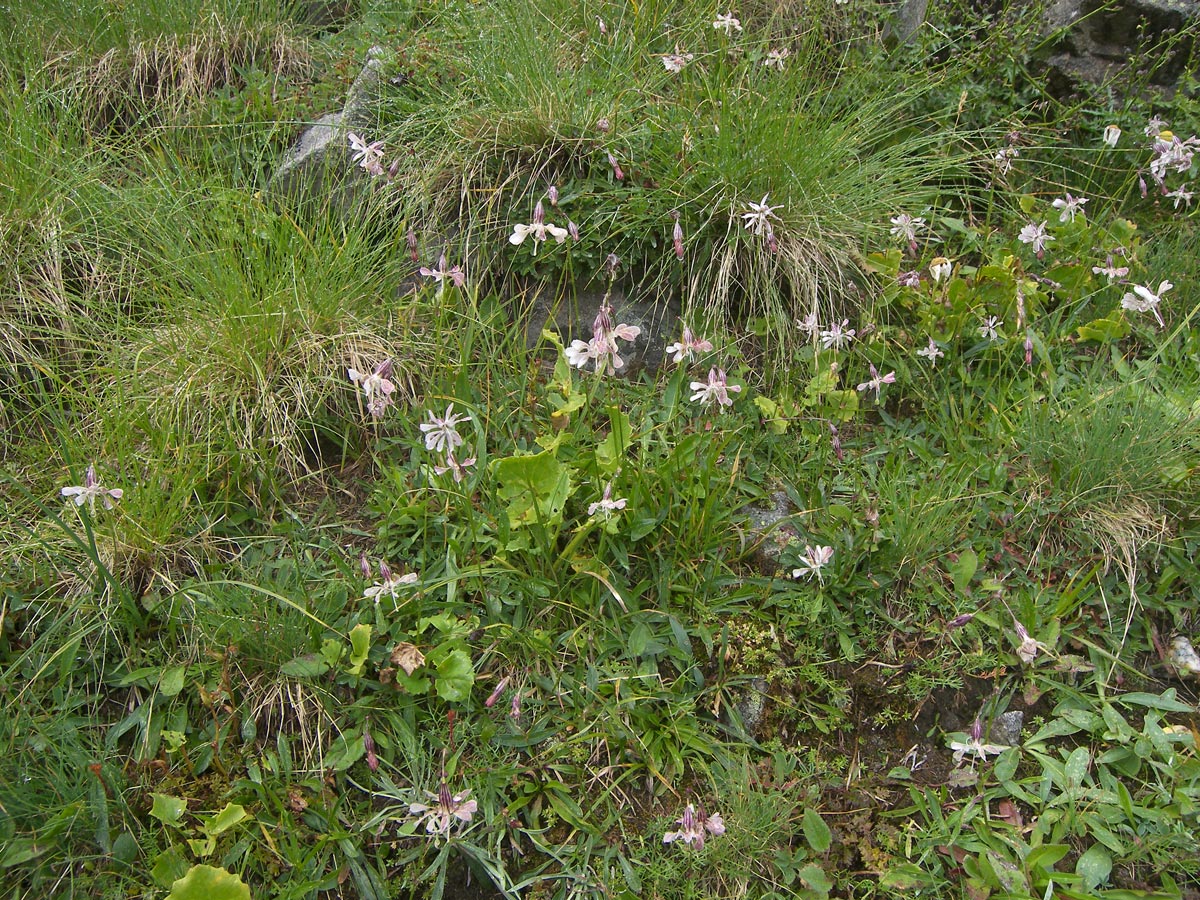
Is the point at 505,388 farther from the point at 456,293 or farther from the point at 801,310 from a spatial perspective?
the point at 801,310

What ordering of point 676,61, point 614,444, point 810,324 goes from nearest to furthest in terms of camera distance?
point 614,444 → point 810,324 → point 676,61

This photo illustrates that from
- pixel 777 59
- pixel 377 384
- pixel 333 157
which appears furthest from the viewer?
pixel 777 59

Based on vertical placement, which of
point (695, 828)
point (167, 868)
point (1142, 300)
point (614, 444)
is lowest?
point (167, 868)

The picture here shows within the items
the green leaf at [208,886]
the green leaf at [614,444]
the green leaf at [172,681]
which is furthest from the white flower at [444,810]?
the green leaf at [614,444]

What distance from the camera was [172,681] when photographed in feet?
7.47

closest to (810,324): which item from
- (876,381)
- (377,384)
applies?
(876,381)

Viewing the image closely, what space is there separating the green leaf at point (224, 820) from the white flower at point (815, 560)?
149cm

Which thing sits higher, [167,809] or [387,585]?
[387,585]

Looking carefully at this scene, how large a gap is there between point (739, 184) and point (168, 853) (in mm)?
2534

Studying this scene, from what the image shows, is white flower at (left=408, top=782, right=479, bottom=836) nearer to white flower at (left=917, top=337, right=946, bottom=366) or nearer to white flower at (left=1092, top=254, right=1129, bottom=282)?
white flower at (left=917, top=337, right=946, bottom=366)

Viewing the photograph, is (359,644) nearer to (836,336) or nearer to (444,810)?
(444,810)

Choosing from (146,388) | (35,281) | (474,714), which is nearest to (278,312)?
(146,388)

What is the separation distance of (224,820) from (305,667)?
385 mm

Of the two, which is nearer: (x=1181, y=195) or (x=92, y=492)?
(x=92, y=492)
